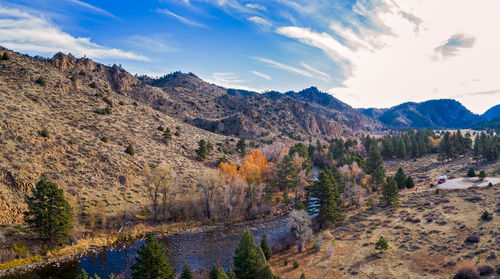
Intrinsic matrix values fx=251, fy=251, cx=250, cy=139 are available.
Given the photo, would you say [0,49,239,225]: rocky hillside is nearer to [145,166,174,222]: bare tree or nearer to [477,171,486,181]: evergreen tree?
[145,166,174,222]: bare tree

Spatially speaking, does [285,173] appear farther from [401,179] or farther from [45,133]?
[45,133]

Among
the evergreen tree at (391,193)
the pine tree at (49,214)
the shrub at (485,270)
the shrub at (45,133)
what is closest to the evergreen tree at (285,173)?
the evergreen tree at (391,193)

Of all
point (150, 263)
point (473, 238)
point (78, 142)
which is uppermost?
point (78, 142)

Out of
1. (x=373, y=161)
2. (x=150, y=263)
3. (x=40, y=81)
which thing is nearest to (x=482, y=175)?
(x=373, y=161)

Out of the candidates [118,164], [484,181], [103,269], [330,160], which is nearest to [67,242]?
[103,269]

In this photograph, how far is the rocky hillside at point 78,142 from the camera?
46438 millimetres

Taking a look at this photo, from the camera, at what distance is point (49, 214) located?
36.1 meters

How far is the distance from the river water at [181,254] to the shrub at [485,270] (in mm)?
27872

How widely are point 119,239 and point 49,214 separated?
11.6 m

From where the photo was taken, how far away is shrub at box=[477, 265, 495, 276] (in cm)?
2934

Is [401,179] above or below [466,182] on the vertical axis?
above

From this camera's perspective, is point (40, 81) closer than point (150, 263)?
No

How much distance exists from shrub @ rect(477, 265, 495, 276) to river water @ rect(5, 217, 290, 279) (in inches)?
1097

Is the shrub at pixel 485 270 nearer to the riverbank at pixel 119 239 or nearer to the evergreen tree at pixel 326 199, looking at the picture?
the evergreen tree at pixel 326 199
